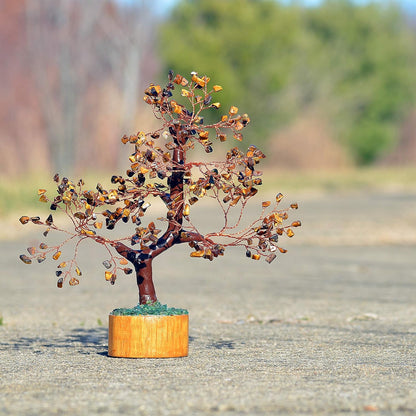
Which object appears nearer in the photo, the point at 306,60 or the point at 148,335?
the point at 148,335

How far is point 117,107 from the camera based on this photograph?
38625 millimetres

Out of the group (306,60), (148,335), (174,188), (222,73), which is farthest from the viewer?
(306,60)

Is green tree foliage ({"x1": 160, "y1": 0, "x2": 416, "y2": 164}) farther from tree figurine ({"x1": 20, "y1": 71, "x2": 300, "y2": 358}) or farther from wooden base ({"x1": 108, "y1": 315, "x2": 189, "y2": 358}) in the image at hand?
wooden base ({"x1": 108, "y1": 315, "x2": 189, "y2": 358})

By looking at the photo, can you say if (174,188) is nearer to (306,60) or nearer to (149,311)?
(149,311)

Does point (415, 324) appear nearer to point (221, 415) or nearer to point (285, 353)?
point (285, 353)

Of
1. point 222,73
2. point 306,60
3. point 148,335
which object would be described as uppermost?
point 306,60

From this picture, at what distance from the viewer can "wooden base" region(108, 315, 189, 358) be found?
6.34m

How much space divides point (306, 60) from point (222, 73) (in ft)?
23.4

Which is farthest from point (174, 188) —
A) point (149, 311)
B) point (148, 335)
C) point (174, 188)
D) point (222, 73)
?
point (222, 73)

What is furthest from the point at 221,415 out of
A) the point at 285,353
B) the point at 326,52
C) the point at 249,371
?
the point at 326,52

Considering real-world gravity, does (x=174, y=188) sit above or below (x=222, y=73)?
below

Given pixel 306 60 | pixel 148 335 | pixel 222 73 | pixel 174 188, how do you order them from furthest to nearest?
pixel 306 60
pixel 222 73
pixel 174 188
pixel 148 335

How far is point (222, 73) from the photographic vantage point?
5347 centimetres

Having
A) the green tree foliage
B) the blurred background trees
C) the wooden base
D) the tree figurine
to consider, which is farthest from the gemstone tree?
the green tree foliage
